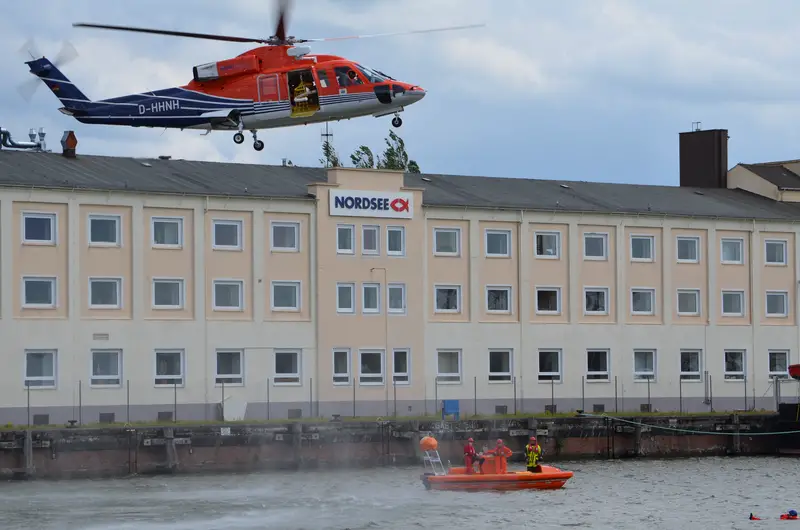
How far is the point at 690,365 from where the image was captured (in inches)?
3649

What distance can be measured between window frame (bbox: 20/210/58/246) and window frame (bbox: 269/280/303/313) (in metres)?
10.8

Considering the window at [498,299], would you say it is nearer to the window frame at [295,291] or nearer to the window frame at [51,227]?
the window frame at [295,291]

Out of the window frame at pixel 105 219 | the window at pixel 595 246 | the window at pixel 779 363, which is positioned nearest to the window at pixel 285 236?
the window frame at pixel 105 219

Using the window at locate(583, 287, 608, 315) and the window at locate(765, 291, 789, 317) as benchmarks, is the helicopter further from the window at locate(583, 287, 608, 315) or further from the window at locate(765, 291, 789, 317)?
the window at locate(765, 291, 789, 317)

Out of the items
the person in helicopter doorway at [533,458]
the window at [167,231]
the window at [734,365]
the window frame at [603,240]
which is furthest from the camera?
the window at [734,365]

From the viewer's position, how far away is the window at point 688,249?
307 ft

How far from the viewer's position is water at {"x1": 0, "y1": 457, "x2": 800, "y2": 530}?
5988 cm

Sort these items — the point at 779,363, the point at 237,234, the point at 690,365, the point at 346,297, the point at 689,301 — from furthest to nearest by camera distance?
the point at 779,363 < the point at 689,301 < the point at 690,365 < the point at 346,297 < the point at 237,234

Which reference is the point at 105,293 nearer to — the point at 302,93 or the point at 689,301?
the point at 302,93

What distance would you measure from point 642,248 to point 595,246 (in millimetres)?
2944

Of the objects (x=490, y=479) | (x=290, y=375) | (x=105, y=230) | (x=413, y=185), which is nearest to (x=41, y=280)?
(x=105, y=230)

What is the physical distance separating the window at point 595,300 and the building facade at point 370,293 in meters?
0.10

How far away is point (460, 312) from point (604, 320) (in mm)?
8320

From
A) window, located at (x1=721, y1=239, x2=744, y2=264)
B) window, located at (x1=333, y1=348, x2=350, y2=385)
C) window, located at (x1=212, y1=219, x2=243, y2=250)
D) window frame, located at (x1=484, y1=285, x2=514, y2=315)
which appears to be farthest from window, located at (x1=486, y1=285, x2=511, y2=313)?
window, located at (x1=212, y1=219, x2=243, y2=250)
